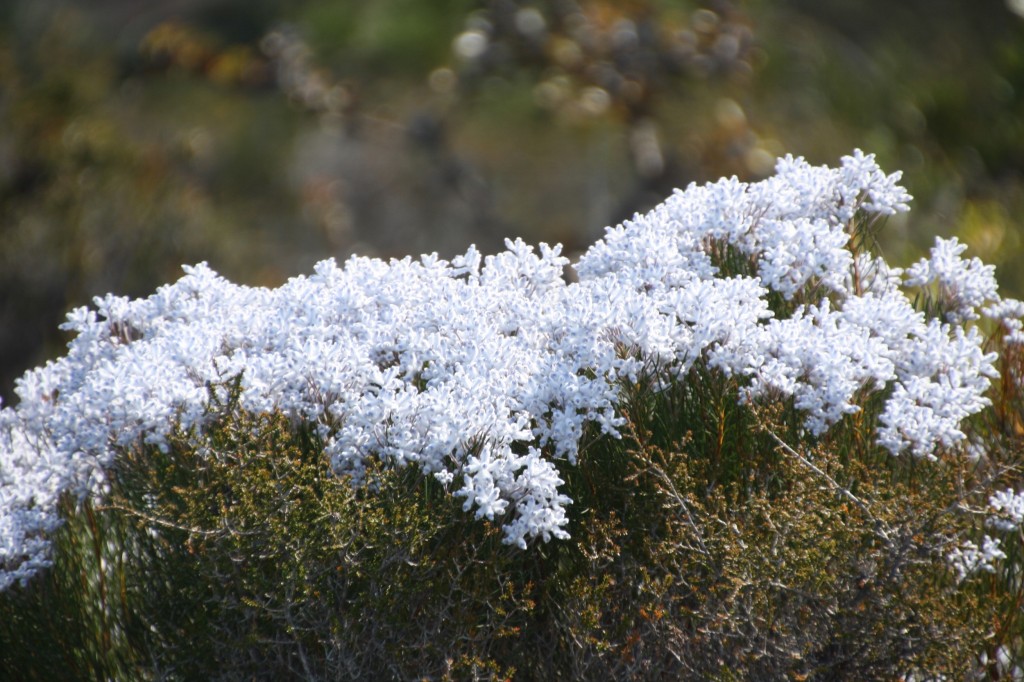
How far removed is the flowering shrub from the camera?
2895 millimetres

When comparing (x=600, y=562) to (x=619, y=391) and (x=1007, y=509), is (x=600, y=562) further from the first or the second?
(x=1007, y=509)

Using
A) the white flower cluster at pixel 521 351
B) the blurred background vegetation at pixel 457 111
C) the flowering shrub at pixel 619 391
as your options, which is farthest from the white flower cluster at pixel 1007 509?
the blurred background vegetation at pixel 457 111

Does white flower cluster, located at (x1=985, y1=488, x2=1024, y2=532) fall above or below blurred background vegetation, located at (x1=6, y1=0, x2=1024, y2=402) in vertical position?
below

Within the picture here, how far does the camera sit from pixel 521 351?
323 cm

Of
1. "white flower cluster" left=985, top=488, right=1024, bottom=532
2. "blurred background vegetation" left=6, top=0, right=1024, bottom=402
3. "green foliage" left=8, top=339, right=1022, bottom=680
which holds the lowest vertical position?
"green foliage" left=8, top=339, right=1022, bottom=680

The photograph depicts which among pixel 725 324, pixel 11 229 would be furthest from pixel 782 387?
pixel 11 229

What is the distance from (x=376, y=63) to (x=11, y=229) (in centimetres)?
614

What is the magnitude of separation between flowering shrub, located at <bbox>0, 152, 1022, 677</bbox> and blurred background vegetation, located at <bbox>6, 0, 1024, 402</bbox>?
748 cm

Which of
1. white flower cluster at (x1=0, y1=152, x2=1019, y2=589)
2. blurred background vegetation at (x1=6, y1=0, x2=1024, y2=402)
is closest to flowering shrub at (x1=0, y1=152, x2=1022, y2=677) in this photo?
white flower cluster at (x1=0, y1=152, x2=1019, y2=589)

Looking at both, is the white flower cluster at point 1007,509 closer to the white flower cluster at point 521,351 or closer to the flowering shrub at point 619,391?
the flowering shrub at point 619,391

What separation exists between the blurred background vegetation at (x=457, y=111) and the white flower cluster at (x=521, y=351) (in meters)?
7.30

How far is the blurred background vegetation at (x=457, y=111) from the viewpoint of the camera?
11.4m

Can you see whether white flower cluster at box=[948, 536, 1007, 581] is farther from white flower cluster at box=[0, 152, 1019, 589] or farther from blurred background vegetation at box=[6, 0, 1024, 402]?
blurred background vegetation at box=[6, 0, 1024, 402]

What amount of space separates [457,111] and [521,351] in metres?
11.0
